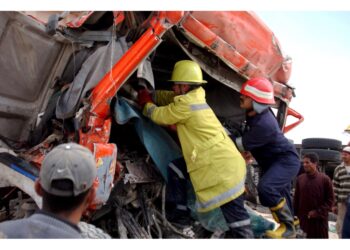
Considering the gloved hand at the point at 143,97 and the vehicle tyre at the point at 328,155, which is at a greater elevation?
the gloved hand at the point at 143,97

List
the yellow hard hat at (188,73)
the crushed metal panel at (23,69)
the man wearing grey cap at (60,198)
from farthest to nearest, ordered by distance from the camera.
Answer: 1. the yellow hard hat at (188,73)
2. the crushed metal panel at (23,69)
3. the man wearing grey cap at (60,198)

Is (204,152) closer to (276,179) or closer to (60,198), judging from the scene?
(276,179)

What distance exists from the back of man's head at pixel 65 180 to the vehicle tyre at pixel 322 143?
8.62 meters

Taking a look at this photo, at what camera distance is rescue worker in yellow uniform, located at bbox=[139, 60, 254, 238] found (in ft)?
11.1

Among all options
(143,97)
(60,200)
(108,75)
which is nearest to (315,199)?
(143,97)

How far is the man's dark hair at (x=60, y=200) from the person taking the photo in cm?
139

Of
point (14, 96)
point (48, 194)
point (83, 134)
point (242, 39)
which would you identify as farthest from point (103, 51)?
point (48, 194)

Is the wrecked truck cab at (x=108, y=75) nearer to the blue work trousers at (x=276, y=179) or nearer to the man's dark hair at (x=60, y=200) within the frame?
the blue work trousers at (x=276, y=179)

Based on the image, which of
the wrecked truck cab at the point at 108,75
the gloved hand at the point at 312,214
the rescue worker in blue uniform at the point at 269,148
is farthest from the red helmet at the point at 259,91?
the gloved hand at the point at 312,214

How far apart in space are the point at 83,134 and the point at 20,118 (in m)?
0.92

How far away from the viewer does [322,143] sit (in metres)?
9.32

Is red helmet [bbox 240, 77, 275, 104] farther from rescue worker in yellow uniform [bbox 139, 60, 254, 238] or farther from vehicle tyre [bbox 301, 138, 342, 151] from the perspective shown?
vehicle tyre [bbox 301, 138, 342, 151]

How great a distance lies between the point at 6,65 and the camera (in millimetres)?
3428
